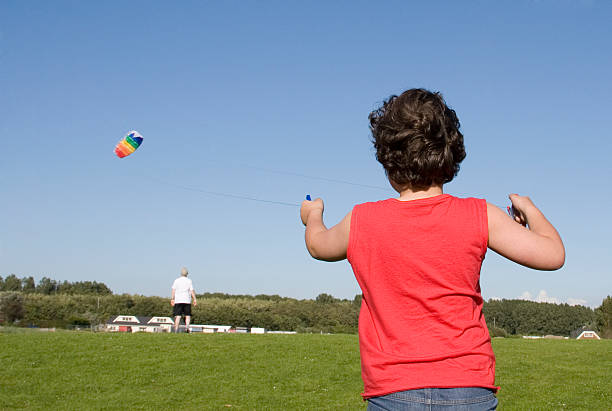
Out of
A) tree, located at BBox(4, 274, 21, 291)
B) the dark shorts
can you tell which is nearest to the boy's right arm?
the dark shorts

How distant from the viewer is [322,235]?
2.06 meters

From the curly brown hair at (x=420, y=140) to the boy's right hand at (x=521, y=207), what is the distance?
0.72ft

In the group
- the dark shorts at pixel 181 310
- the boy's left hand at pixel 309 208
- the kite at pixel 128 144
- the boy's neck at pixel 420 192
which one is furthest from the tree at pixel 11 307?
the boy's neck at pixel 420 192

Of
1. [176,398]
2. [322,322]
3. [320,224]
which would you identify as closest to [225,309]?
[322,322]

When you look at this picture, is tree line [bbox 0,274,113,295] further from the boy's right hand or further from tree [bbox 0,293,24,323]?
the boy's right hand

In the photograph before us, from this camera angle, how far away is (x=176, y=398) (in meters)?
9.88

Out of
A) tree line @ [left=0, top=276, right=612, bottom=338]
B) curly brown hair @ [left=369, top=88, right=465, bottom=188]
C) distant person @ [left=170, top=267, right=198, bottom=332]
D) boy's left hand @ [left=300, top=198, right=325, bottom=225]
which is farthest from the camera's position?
tree line @ [left=0, top=276, right=612, bottom=338]

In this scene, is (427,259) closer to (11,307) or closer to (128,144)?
(128,144)

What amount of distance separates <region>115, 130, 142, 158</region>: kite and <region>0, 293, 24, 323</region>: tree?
3369cm

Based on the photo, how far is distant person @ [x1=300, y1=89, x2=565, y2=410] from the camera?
1.73m

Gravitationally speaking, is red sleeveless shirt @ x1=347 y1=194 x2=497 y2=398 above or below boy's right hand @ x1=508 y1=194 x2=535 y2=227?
below

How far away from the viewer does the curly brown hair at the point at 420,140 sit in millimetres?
1925

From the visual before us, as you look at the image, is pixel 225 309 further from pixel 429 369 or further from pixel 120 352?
pixel 429 369

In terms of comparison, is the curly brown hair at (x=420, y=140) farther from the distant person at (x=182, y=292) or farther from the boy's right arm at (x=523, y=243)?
the distant person at (x=182, y=292)
